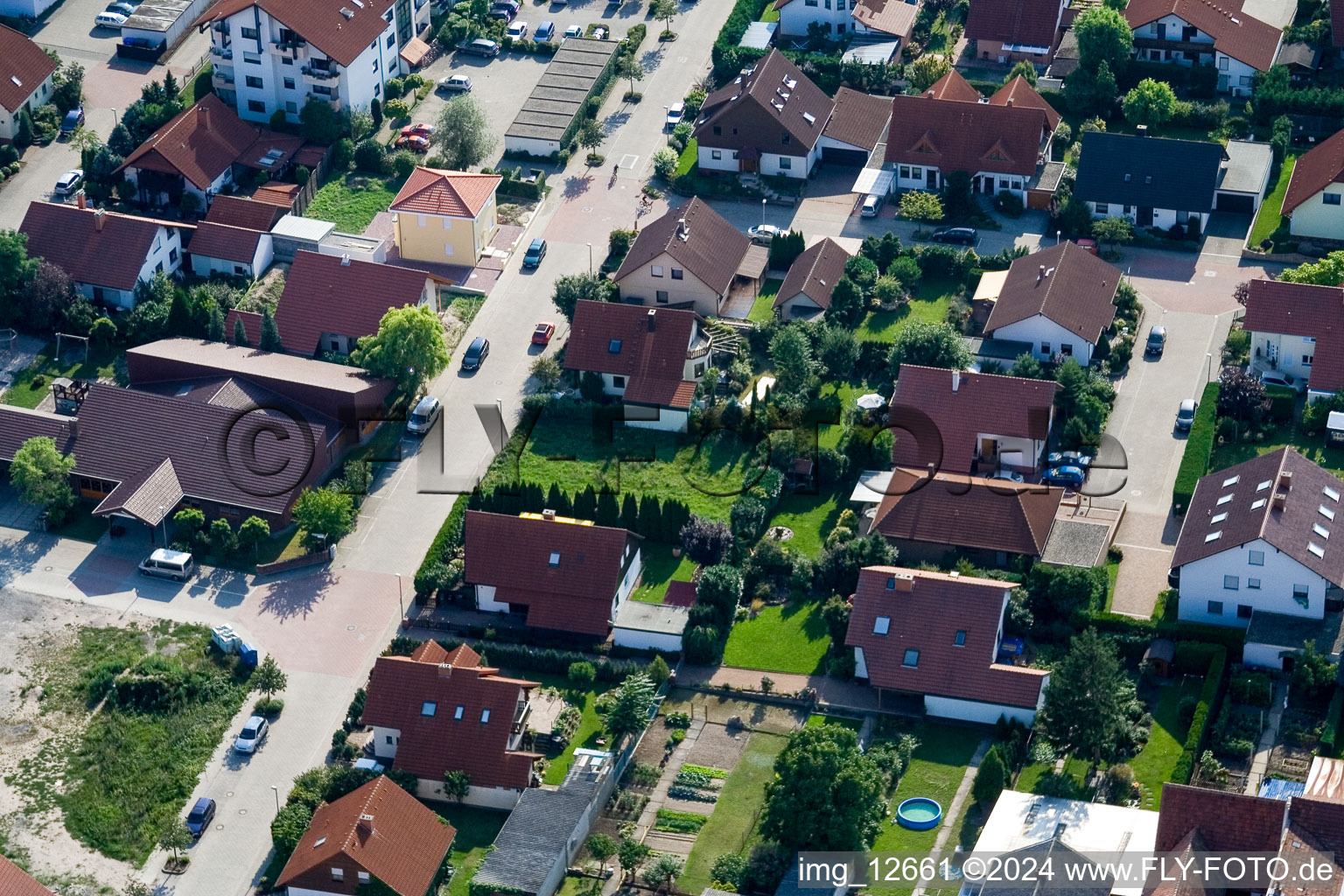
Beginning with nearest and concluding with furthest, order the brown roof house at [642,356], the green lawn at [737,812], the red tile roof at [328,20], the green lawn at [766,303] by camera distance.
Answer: the green lawn at [737,812] < the brown roof house at [642,356] < the green lawn at [766,303] < the red tile roof at [328,20]

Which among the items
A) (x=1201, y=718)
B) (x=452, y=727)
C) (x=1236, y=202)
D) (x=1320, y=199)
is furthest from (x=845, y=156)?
(x=452, y=727)

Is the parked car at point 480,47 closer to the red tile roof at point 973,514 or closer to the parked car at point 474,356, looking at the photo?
the parked car at point 474,356

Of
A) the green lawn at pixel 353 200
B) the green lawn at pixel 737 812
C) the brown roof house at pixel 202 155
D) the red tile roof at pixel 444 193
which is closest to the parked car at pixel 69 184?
the brown roof house at pixel 202 155

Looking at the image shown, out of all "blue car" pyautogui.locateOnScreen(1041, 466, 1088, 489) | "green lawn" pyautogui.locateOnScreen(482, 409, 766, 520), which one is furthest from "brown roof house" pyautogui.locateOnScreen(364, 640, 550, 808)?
"blue car" pyautogui.locateOnScreen(1041, 466, 1088, 489)

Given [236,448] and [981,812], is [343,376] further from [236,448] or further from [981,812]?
[981,812]

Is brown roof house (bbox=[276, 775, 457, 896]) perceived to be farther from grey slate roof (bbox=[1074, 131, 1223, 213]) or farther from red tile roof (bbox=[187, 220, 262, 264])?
grey slate roof (bbox=[1074, 131, 1223, 213])

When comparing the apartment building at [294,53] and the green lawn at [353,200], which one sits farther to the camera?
the apartment building at [294,53]

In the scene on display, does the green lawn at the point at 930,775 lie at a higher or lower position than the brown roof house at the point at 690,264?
lower

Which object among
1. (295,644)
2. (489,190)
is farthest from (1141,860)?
(489,190)
